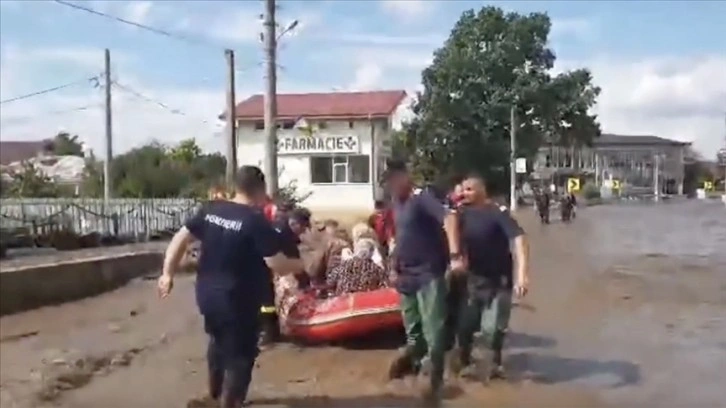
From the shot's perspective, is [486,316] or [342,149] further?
[342,149]

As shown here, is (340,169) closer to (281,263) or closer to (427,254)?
(427,254)

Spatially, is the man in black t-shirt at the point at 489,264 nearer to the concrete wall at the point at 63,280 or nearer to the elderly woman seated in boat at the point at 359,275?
the elderly woman seated in boat at the point at 359,275

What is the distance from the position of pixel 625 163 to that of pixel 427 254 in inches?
4852

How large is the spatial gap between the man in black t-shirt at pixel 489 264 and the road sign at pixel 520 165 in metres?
57.6

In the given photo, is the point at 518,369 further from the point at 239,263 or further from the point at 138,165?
the point at 138,165

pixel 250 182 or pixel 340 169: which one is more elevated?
pixel 250 182

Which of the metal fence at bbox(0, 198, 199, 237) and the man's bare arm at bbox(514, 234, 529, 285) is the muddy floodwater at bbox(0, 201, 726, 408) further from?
the metal fence at bbox(0, 198, 199, 237)

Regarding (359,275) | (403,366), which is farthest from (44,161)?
(403,366)

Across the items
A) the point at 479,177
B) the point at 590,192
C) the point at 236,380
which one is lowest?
the point at 590,192

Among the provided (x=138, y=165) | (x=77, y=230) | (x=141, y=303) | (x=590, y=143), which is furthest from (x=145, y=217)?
(x=590, y=143)

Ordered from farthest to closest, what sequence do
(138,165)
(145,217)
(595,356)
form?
(138,165), (145,217), (595,356)

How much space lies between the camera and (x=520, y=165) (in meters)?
69.0

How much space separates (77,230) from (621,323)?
77.3ft

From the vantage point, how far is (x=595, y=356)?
11797 mm
